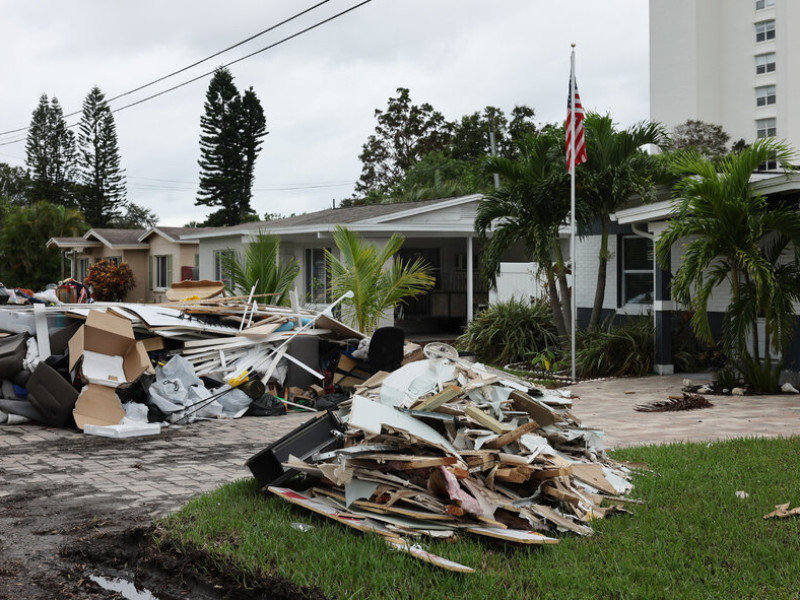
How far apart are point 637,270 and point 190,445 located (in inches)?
407

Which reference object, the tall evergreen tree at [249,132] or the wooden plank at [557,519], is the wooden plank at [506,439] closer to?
the wooden plank at [557,519]

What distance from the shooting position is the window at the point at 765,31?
5566 cm

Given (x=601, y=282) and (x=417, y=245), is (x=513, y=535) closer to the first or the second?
(x=601, y=282)

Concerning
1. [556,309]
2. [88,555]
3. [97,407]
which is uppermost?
[556,309]

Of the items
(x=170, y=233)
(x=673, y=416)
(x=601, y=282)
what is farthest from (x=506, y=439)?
(x=170, y=233)

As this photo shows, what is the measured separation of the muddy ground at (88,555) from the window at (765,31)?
59437mm

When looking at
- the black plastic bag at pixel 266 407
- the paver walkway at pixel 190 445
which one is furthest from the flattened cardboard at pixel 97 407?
the black plastic bag at pixel 266 407

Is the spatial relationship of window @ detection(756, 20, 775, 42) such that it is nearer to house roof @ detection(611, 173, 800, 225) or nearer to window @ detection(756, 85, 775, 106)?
window @ detection(756, 85, 775, 106)

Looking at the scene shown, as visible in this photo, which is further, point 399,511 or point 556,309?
point 556,309

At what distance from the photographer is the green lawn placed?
428 cm

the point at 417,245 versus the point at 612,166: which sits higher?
the point at 612,166

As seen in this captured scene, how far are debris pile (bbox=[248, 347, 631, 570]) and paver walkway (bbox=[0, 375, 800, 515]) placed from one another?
4.13ft

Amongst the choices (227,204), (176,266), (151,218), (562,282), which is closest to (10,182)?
(151,218)

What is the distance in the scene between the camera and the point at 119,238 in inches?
1417
